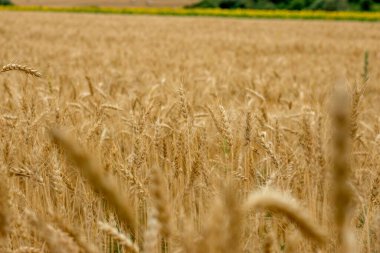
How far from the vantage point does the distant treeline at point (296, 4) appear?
3547 centimetres

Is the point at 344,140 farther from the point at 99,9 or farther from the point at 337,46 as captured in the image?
the point at 99,9

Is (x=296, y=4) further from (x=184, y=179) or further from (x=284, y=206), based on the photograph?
(x=284, y=206)

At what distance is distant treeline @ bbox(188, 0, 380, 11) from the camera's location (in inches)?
1396

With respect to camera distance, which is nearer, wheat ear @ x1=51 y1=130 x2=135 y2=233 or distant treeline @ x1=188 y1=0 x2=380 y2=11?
wheat ear @ x1=51 y1=130 x2=135 y2=233

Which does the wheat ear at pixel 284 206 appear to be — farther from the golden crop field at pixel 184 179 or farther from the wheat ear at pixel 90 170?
the wheat ear at pixel 90 170

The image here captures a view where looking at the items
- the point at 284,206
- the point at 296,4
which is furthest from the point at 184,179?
the point at 296,4

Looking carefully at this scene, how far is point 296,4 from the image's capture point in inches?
1467

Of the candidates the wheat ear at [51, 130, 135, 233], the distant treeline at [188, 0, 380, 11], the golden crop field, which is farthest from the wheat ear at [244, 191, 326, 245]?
the distant treeline at [188, 0, 380, 11]

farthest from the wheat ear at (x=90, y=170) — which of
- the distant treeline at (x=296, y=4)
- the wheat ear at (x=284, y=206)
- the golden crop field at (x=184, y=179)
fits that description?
the distant treeline at (x=296, y=4)

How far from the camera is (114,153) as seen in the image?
2211 mm

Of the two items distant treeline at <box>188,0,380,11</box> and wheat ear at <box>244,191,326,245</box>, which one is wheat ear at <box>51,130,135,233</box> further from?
distant treeline at <box>188,0,380,11</box>

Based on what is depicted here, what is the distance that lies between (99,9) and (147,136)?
3571 centimetres

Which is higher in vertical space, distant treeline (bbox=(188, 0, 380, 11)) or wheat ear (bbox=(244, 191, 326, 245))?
wheat ear (bbox=(244, 191, 326, 245))

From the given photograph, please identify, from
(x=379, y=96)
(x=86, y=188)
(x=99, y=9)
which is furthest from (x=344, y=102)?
(x=99, y=9)
